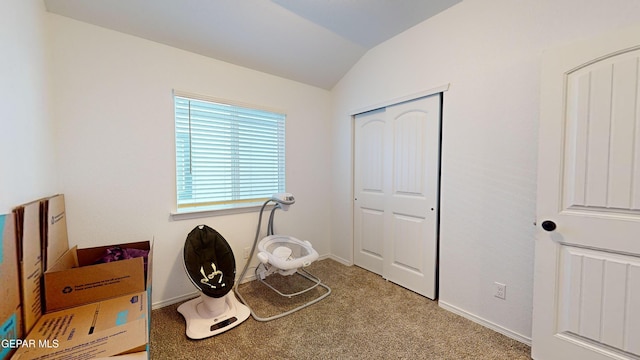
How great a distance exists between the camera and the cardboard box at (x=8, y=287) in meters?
0.98

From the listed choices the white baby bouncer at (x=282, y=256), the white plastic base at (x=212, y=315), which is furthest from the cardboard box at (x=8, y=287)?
the white baby bouncer at (x=282, y=256)

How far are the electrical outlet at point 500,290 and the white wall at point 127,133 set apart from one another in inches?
93.9

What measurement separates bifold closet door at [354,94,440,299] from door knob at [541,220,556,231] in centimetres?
82

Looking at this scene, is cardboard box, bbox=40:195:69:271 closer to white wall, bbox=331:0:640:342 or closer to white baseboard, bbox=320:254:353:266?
white baseboard, bbox=320:254:353:266

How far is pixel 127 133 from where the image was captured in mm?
1993

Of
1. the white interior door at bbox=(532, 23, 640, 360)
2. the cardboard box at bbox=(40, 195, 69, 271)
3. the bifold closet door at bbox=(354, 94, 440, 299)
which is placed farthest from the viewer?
the bifold closet door at bbox=(354, 94, 440, 299)

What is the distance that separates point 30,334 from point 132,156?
132 cm

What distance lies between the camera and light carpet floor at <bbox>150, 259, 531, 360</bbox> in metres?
1.64

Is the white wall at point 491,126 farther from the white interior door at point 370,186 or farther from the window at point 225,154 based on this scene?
the window at point 225,154

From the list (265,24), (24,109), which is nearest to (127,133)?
(24,109)

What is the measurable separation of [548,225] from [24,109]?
10.1 ft

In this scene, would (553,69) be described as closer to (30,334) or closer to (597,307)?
(597,307)

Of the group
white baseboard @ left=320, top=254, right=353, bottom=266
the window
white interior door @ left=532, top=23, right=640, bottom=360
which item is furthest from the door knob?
the window

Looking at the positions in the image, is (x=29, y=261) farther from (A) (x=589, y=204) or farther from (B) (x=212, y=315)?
(A) (x=589, y=204)
